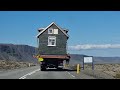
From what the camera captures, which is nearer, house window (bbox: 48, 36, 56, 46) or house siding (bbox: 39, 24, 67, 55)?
house siding (bbox: 39, 24, 67, 55)

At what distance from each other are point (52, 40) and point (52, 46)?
2.82ft

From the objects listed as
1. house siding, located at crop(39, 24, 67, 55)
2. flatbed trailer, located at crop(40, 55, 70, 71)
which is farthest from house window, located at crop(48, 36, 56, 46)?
flatbed trailer, located at crop(40, 55, 70, 71)

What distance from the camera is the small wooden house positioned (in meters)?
49.3

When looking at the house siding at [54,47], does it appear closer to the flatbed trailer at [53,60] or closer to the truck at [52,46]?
the truck at [52,46]

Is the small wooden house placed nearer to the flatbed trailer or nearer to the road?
the flatbed trailer

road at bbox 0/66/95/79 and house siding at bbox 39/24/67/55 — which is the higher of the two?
house siding at bbox 39/24/67/55

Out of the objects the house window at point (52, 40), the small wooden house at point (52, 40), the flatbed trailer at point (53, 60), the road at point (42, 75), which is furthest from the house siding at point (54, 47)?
the road at point (42, 75)

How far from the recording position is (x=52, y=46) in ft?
165
